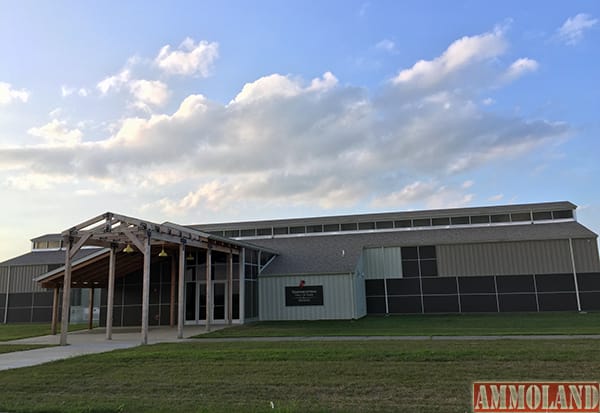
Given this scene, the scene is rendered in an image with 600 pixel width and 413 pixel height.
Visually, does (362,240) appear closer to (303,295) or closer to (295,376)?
(303,295)

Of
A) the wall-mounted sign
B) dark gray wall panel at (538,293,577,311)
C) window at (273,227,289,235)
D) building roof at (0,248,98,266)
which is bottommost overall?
dark gray wall panel at (538,293,577,311)

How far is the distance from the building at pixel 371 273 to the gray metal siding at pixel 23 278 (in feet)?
4.79

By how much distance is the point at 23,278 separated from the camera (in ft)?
108

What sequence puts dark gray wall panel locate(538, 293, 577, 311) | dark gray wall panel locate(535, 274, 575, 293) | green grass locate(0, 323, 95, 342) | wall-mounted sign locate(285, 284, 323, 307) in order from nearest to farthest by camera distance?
green grass locate(0, 323, 95, 342)
wall-mounted sign locate(285, 284, 323, 307)
dark gray wall panel locate(538, 293, 577, 311)
dark gray wall panel locate(535, 274, 575, 293)

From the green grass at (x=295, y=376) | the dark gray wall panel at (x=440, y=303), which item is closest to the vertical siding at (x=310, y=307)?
the dark gray wall panel at (x=440, y=303)

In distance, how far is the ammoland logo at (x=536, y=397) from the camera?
6.20m

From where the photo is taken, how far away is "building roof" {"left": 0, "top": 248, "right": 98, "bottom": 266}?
33.4m

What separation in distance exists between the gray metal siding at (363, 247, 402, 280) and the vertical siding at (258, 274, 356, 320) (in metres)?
4.56

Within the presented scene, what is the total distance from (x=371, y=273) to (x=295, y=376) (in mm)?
21085

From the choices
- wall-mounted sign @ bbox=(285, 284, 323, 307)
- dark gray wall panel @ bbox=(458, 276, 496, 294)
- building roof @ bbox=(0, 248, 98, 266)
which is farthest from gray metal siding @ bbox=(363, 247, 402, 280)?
building roof @ bbox=(0, 248, 98, 266)

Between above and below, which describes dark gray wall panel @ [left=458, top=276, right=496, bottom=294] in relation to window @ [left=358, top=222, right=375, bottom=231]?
below

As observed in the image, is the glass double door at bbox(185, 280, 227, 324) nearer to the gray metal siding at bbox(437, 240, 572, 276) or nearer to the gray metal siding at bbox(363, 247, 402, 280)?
the gray metal siding at bbox(363, 247, 402, 280)

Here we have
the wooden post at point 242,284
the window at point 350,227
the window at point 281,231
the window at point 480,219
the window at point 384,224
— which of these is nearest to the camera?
the wooden post at point 242,284

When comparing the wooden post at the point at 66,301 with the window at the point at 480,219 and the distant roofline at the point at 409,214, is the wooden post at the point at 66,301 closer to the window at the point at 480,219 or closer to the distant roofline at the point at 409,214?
the distant roofline at the point at 409,214
